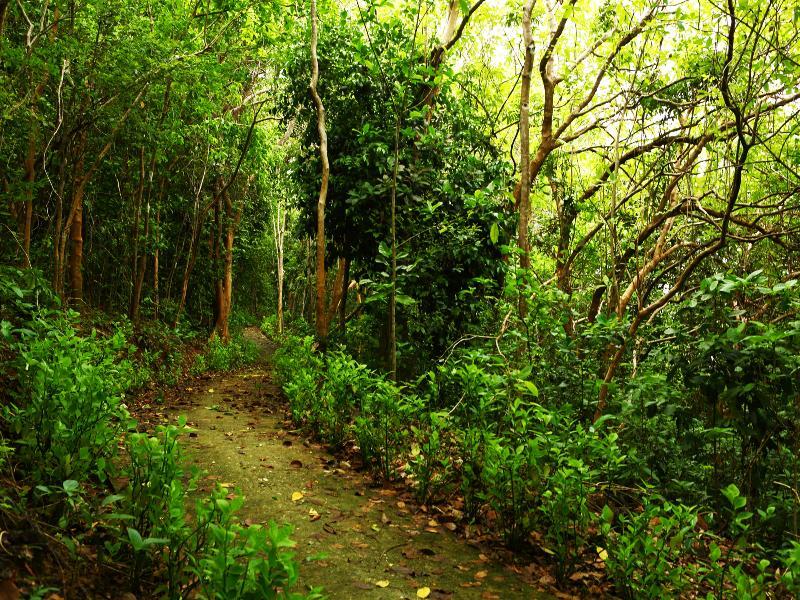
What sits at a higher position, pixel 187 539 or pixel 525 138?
pixel 525 138

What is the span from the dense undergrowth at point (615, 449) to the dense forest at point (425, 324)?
0.04 metres

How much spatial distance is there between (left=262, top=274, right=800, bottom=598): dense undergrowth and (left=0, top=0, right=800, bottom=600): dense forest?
→ 0.04 meters

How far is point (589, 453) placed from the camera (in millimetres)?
4008

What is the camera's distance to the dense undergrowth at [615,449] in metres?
3.29

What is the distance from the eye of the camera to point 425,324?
8000 millimetres

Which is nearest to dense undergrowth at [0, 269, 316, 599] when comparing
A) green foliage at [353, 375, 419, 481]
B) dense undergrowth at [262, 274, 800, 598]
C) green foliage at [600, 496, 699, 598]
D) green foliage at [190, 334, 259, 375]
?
green foliage at [353, 375, 419, 481]

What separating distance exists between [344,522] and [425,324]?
13.9ft

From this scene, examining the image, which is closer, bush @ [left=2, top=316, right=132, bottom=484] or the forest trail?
bush @ [left=2, top=316, right=132, bottom=484]

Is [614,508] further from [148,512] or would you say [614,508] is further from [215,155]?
[215,155]

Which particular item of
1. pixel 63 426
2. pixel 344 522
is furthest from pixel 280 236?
pixel 63 426

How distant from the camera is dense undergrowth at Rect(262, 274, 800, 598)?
329cm

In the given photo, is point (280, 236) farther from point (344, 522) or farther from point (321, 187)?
point (344, 522)

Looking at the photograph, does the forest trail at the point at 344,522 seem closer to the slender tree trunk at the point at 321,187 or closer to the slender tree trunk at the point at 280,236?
the slender tree trunk at the point at 321,187

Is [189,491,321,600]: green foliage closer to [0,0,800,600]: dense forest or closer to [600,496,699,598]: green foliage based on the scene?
[0,0,800,600]: dense forest
